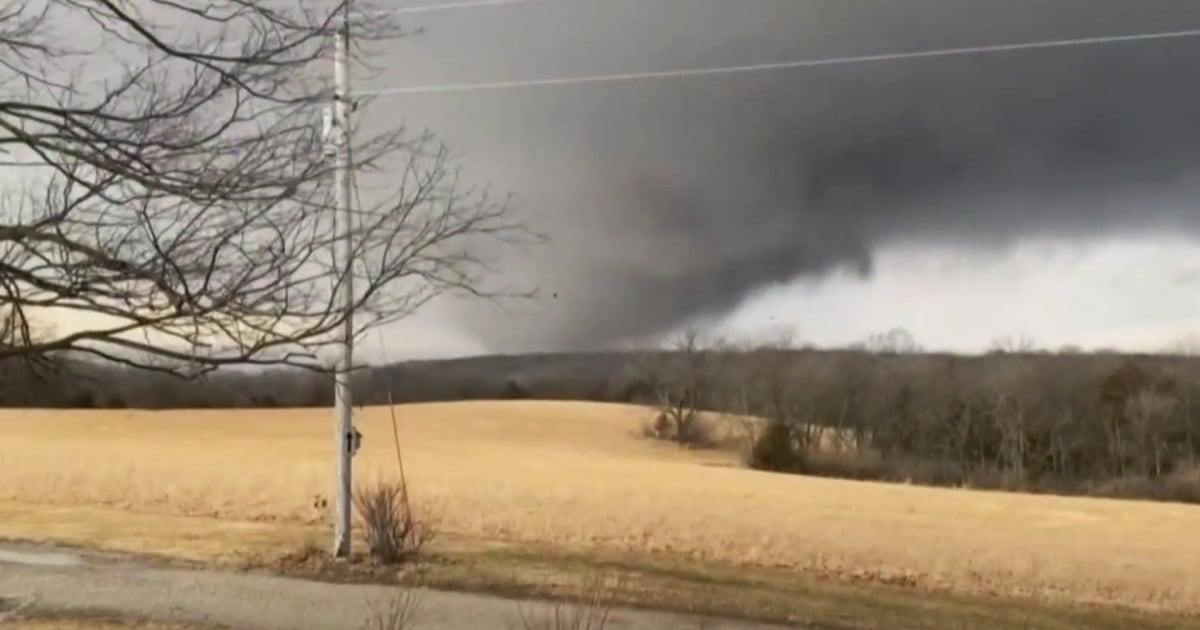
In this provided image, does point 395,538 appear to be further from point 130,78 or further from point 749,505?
point 749,505

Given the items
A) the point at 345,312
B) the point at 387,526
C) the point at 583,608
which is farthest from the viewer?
the point at 387,526

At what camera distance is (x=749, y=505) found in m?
28.9

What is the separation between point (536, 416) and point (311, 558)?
5110 cm

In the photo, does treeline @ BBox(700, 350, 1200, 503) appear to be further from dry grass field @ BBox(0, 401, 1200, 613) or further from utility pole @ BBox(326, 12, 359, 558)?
utility pole @ BBox(326, 12, 359, 558)

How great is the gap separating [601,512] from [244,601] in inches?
519

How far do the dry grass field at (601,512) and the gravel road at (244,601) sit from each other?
2.58 metres

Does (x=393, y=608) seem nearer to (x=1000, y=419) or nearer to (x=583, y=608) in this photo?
(x=583, y=608)

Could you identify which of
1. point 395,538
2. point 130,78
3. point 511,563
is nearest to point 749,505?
point 511,563

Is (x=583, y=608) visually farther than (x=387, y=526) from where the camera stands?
No

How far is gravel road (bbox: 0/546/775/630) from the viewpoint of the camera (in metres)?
11.8

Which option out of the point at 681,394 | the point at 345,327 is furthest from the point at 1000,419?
the point at 345,327

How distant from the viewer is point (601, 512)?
83.4 feet

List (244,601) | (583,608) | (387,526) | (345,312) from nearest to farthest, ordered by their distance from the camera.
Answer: (345,312), (583,608), (244,601), (387,526)

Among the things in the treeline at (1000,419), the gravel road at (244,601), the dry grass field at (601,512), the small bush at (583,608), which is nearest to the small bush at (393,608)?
the gravel road at (244,601)
